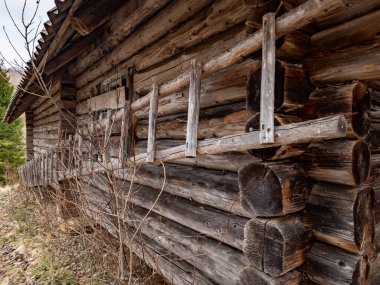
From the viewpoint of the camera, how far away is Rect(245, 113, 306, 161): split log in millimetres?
1647

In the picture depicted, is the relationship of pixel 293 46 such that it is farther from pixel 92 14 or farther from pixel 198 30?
pixel 92 14

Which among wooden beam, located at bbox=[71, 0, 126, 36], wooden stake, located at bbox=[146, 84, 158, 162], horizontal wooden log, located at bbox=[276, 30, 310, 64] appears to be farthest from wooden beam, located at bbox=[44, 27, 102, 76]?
horizontal wooden log, located at bbox=[276, 30, 310, 64]

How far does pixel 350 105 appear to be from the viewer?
157cm

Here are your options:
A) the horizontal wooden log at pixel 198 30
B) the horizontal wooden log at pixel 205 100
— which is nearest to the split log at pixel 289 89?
the horizontal wooden log at pixel 205 100

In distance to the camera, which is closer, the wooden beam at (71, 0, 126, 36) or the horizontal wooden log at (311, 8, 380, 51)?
the horizontal wooden log at (311, 8, 380, 51)

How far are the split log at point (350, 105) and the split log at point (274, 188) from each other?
0.38 metres

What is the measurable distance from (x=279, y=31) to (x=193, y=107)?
0.83 m

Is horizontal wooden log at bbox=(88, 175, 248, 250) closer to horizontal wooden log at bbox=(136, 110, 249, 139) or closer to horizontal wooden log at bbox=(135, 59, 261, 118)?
horizontal wooden log at bbox=(136, 110, 249, 139)

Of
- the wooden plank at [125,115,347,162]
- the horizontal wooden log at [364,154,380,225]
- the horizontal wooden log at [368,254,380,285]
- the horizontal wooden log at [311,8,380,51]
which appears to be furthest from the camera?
the horizontal wooden log at [368,254,380,285]

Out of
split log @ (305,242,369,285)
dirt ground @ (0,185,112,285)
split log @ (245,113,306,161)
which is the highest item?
split log @ (245,113,306,161)

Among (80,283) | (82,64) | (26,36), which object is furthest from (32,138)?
(26,36)

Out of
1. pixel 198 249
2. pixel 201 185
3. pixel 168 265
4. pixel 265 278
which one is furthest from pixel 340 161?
pixel 168 265

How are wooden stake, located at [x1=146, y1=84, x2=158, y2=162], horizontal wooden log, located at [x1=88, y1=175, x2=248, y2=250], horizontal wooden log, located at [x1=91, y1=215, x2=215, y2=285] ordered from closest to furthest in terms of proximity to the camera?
horizontal wooden log, located at [x1=88, y1=175, x2=248, y2=250] → wooden stake, located at [x1=146, y1=84, x2=158, y2=162] → horizontal wooden log, located at [x1=91, y1=215, x2=215, y2=285]

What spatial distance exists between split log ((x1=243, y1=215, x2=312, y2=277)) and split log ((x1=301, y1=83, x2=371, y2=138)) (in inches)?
25.0
